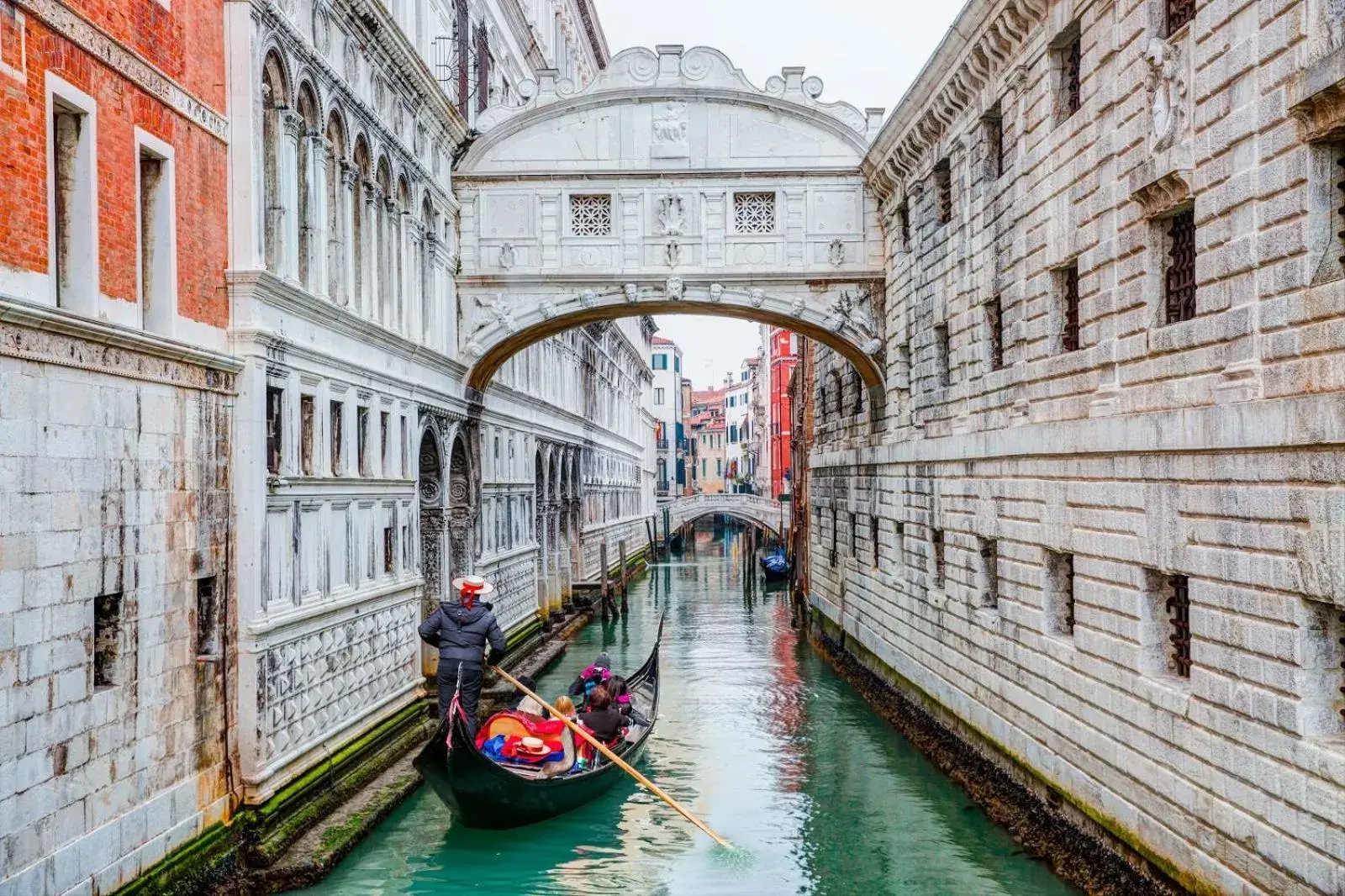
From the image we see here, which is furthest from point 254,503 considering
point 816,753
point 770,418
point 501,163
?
point 770,418

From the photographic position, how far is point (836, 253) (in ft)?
48.1

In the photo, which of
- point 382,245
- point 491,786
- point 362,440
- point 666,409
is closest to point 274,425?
point 362,440

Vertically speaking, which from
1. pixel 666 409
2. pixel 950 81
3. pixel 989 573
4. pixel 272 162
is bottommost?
pixel 989 573

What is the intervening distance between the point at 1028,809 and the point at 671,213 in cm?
779

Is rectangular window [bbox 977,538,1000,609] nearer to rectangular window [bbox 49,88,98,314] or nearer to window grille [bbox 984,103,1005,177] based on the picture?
window grille [bbox 984,103,1005,177]

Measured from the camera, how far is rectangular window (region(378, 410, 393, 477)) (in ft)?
36.7

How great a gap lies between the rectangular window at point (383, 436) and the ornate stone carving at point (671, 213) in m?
4.33

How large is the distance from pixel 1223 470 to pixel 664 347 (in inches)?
2369

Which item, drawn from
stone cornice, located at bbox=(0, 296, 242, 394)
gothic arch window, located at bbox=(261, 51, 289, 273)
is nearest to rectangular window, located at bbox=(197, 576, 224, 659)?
stone cornice, located at bbox=(0, 296, 242, 394)

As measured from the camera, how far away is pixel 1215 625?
255 inches

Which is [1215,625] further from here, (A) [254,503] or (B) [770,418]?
(B) [770,418]

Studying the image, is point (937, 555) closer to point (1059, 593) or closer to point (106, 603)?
point (1059, 593)

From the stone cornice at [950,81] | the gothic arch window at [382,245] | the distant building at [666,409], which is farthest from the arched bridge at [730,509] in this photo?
the gothic arch window at [382,245]

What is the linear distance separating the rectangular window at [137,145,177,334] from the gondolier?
3.15 metres
